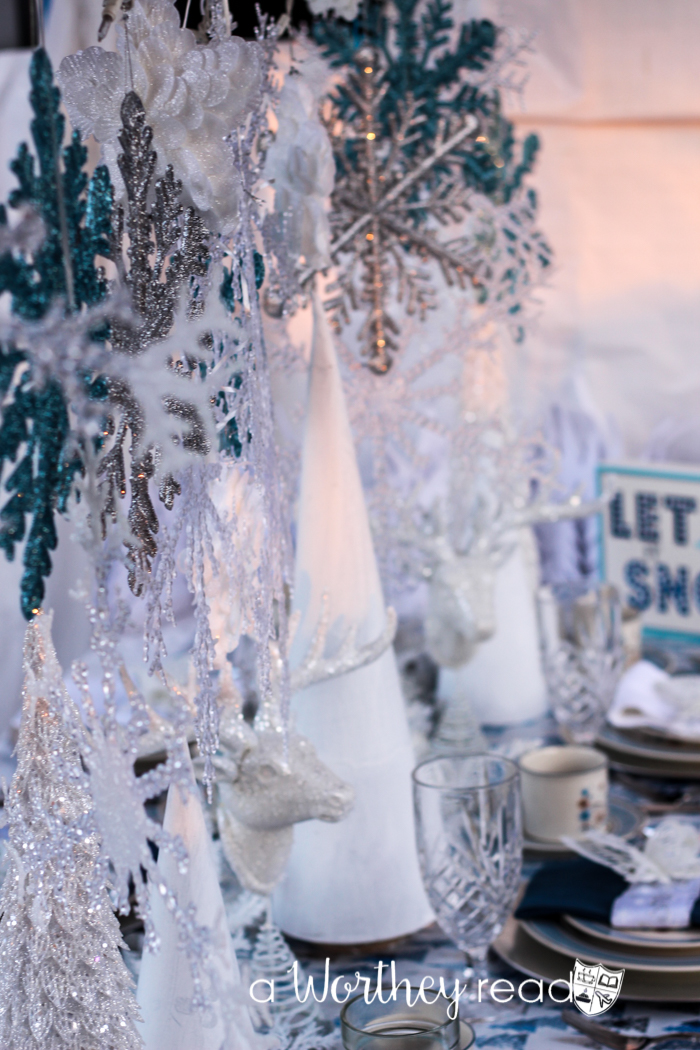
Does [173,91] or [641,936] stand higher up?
[173,91]

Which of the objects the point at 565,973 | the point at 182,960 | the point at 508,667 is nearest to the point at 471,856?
the point at 565,973

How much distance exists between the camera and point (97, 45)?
54 centimetres

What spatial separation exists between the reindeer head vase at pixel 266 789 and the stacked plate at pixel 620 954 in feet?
0.55

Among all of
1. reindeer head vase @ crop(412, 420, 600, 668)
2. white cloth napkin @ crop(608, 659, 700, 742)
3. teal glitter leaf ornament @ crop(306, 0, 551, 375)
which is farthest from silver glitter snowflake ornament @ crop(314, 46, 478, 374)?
white cloth napkin @ crop(608, 659, 700, 742)

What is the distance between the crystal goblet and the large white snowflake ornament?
39cm

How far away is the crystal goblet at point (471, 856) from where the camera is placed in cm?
71

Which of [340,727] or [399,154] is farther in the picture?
[399,154]

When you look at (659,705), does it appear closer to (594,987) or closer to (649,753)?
(649,753)

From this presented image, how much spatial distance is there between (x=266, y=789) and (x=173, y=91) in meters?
0.39

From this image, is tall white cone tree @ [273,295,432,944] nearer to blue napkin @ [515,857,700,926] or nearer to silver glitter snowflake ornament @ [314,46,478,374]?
blue napkin @ [515,857,700,926]

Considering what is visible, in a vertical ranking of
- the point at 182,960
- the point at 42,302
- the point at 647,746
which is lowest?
the point at 647,746

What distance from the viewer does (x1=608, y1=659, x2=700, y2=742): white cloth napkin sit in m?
1.10

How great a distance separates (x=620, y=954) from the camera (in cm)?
72

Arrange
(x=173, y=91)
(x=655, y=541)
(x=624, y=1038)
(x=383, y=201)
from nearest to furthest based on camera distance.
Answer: (x=173, y=91)
(x=624, y=1038)
(x=383, y=201)
(x=655, y=541)
